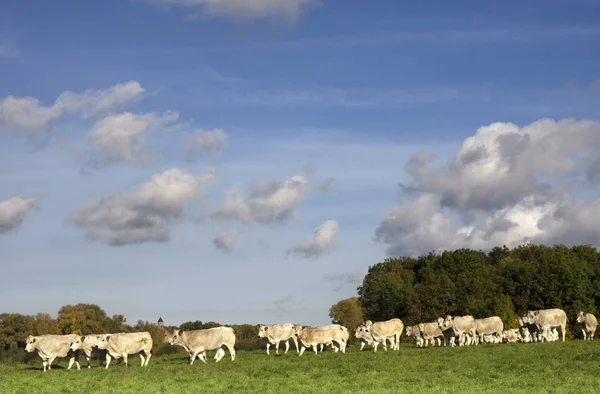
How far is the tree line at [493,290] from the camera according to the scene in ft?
282

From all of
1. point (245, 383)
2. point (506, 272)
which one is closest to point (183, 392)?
point (245, 383)

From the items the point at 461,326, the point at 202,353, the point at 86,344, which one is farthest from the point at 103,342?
the point at 461,326

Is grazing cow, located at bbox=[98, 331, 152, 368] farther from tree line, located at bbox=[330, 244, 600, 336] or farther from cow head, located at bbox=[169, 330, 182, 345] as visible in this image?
tree line, located at bbox=[330, 244, 600, 336]

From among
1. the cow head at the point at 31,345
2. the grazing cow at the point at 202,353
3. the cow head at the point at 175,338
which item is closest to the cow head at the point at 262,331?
the grazing cow at the point at 202,353

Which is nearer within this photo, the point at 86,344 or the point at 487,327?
the point at 86,344

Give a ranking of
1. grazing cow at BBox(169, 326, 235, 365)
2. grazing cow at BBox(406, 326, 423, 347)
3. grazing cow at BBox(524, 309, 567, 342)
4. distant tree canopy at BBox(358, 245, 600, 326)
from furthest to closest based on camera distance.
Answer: distant tree canopy at BBox(358, 245, 600, 326) → grazing cow at BBox(524, 309, 567, 342) → grazing cow at BBox(406, 326, 423, 347) → grazing cow at BBox(169, 326, 235, 365)

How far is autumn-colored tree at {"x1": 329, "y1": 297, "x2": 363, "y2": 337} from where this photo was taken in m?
148

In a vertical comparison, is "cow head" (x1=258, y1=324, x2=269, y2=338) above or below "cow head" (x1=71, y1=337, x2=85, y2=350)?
above

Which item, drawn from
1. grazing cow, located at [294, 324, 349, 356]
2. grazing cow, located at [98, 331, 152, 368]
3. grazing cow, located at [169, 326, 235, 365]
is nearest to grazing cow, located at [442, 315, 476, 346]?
grazing cow, located at [294, 324, 349, 356]

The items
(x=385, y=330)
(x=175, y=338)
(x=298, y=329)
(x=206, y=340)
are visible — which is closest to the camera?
(x=206, y=340)

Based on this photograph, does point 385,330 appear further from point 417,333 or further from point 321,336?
point 417,333

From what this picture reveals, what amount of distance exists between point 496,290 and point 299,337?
148 ft

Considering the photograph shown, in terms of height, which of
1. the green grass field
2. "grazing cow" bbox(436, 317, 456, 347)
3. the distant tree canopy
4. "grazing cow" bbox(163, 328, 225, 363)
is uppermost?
the distant tree canopy

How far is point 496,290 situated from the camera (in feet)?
291
